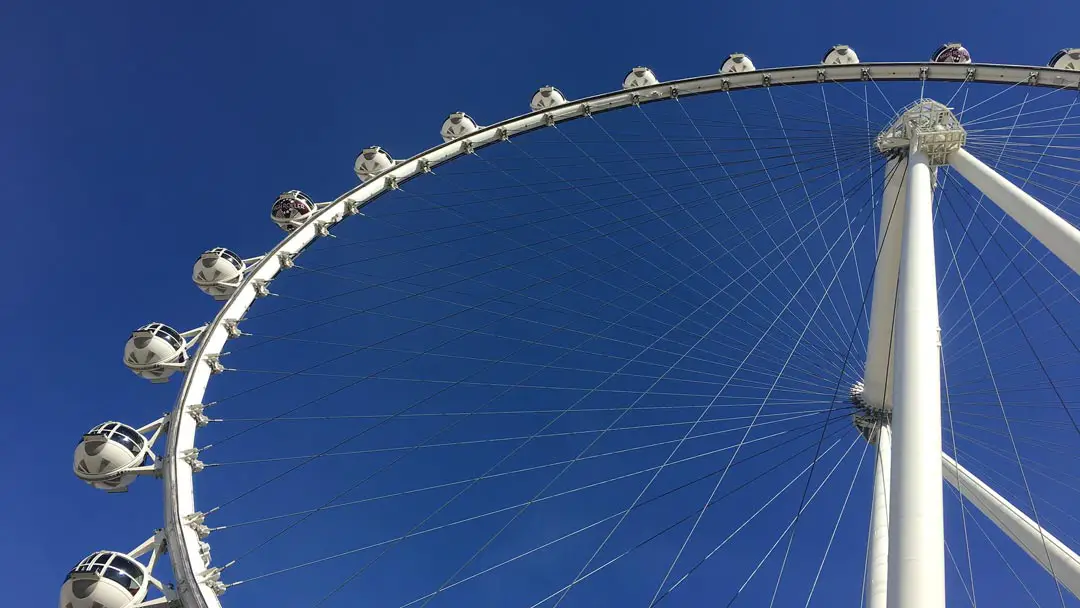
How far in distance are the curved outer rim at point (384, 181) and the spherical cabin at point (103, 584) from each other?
601 millimetres

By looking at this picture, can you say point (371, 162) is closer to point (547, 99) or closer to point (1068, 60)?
point (547, 99)

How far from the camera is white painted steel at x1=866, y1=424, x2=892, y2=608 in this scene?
10.6 m

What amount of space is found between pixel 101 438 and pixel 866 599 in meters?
12.1

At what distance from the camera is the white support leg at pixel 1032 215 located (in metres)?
8.66

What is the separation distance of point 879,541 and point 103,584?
11620mm

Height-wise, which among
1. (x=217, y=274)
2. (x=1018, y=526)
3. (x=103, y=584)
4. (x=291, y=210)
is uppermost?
(x=291, y=210)

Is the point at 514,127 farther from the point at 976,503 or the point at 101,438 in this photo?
the point at 976,503

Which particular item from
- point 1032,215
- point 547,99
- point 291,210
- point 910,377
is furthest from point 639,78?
point 910,377

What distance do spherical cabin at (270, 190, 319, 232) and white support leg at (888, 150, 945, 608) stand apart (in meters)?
12.4

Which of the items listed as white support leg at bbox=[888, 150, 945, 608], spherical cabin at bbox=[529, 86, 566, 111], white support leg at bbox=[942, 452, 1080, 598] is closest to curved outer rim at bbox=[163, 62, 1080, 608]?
spherical cabin at bbox=[529, 86, 566, 111]

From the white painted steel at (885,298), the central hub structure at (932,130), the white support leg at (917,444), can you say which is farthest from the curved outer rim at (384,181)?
the white support leg at (917,444)

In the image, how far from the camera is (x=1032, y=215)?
31.4 feet

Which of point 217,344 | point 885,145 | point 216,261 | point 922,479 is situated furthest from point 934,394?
point 216,261

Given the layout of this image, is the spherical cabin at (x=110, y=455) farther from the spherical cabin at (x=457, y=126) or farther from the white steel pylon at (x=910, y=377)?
the spherical cabin at (x=457, y=126)
